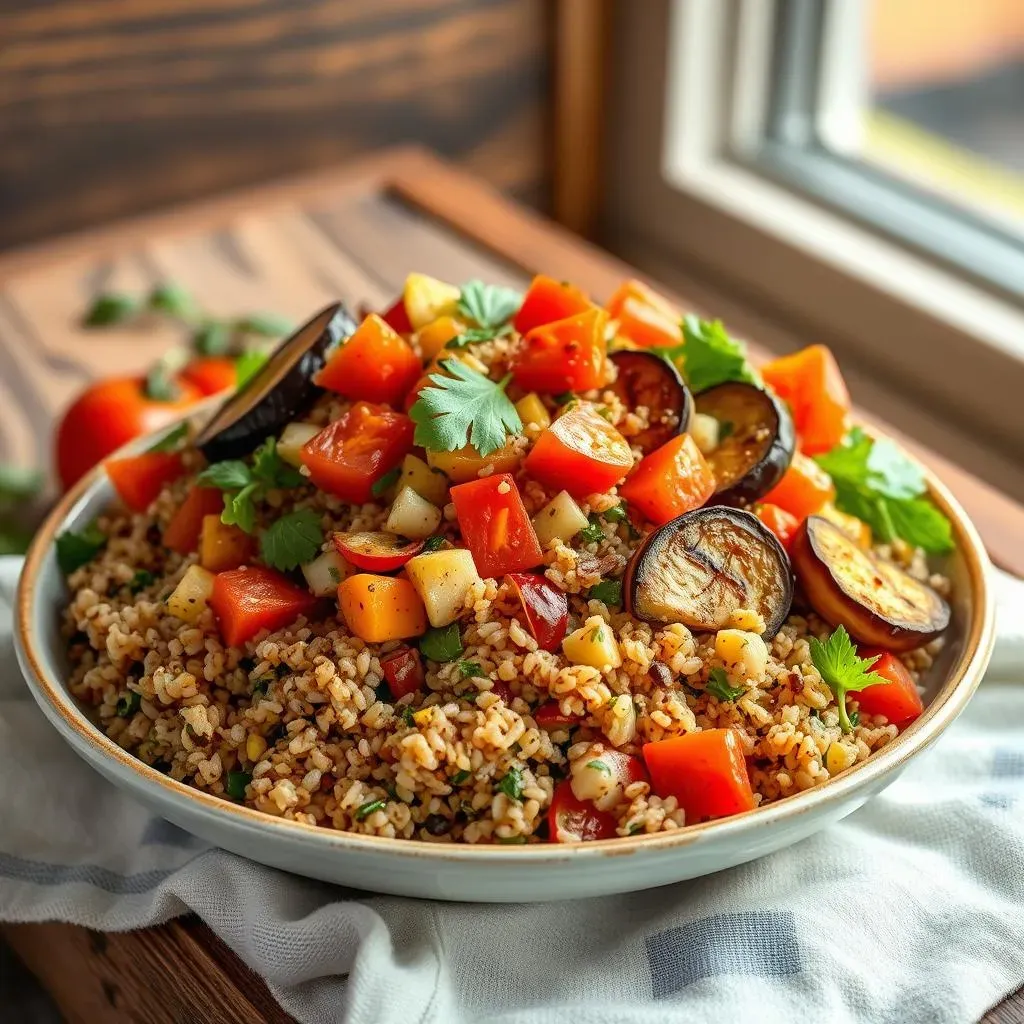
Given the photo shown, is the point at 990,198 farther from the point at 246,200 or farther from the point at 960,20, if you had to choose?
the point at 960,20

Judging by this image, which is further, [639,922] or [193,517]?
[193,517]

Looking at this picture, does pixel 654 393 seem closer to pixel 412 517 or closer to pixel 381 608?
pixel 412 517

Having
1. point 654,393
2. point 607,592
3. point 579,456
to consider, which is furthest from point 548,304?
point 607,592

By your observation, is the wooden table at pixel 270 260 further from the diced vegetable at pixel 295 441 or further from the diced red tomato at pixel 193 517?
the diced vegetable at pixel 295 441

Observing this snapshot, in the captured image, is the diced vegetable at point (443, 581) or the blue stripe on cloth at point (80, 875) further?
the blue stripe on cloth at point (80, 875)

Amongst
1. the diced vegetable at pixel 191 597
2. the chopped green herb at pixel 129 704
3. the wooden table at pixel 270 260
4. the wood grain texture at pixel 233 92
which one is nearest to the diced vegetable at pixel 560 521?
the diced vegetable at pixel 191 597

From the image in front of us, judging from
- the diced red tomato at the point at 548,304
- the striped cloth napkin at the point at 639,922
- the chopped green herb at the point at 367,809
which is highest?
the diced red tomato at the point at 548,304

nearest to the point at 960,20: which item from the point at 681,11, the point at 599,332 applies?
the point at 681,11
